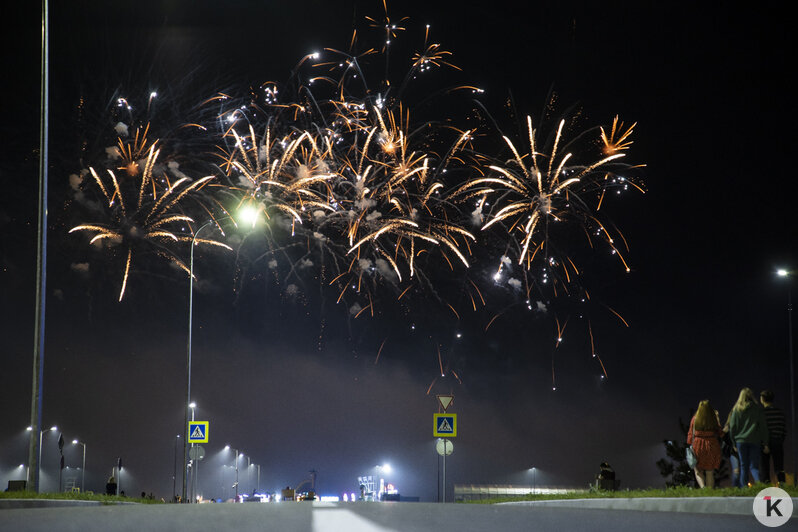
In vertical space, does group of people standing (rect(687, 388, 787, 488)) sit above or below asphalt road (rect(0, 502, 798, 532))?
above

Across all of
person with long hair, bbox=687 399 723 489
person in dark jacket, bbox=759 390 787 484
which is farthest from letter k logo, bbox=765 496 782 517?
person with long hair, bbox=687 399 723 489

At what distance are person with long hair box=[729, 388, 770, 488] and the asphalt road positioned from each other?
176 inches

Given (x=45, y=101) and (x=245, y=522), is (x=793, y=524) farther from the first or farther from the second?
(x=45, y=101)

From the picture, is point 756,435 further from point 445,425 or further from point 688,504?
point 445,425

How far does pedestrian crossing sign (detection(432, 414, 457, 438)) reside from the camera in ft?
78.0

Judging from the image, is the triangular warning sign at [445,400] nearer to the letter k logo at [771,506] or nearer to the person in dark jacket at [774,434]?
the person in dark jacket at [774,434]

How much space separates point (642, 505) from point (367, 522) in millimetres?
6192

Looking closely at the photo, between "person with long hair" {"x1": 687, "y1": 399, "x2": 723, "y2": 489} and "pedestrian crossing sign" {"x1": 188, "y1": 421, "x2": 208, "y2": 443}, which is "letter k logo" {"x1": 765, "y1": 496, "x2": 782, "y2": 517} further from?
"pedestrian crossing sign" {"x1": 188, "y1": 421, "x2": 208, "y2": 443}

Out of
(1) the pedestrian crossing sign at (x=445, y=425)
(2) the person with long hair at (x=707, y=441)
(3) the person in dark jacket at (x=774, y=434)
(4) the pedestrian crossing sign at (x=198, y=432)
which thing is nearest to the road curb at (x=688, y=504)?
(2) the person with long hair at (x=707, y=441)

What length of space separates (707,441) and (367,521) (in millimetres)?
8526

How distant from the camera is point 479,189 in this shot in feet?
93.8

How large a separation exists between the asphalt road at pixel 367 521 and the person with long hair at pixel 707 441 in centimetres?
536

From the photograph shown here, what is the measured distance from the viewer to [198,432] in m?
32.3

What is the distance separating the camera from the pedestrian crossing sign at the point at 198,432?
3206 cm
